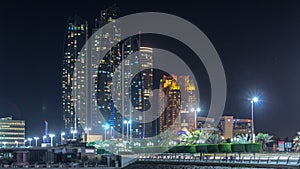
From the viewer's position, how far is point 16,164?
69188mm

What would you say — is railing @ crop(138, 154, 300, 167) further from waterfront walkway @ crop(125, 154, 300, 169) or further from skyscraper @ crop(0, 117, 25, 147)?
skyscraper @ crop(0, 117, 25, 147)

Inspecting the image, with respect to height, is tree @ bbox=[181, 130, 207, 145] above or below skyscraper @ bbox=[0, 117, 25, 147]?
above

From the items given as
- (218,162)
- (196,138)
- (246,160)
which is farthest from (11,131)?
(246,160)

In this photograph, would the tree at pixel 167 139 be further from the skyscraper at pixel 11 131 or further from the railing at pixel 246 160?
the skyscraper at pixel 11 131

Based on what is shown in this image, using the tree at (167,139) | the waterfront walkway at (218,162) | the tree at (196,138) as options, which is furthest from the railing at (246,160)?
the tree at (167,139)

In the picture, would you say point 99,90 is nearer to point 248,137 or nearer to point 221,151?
point 248,137

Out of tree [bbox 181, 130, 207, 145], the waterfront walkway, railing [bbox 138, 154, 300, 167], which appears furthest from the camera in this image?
tree [bbox 181, 130, 207, 145]

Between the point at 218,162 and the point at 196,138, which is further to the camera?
the point at 196,138

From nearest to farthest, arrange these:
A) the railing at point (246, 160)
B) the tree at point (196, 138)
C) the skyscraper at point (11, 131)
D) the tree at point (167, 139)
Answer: the railing at point (246, 160)
the tree at point (196, 138)
the tree at point (167, 139)
the skyscraper at point (11, 131)

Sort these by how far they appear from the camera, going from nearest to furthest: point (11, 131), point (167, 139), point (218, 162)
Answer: point (218, 162) < point (167, 139) < point (11, 131)

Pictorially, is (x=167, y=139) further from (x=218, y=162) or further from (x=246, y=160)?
(x=246, y=160)

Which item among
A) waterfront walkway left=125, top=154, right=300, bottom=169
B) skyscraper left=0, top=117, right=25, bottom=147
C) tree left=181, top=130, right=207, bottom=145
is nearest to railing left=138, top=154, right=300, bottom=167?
waterfront walkway left=125, top=154, right=300, bottom=169

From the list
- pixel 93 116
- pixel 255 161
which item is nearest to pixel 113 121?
pixel 93 116

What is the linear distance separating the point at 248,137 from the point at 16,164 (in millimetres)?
28542
